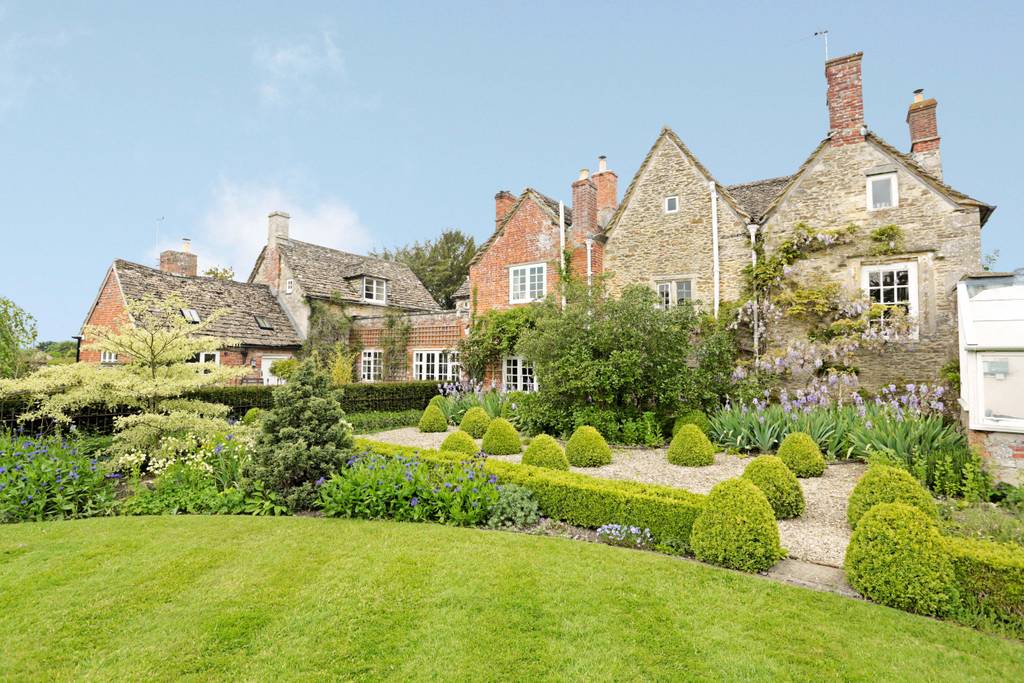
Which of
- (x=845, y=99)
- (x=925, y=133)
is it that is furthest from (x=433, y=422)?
(x=925, y=133)

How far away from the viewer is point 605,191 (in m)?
19.0

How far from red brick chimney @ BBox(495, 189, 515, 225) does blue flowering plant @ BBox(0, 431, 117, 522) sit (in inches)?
636

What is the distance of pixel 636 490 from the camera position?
6750mm

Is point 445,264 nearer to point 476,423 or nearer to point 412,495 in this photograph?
point 476,423

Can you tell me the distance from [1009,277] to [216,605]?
567 inches

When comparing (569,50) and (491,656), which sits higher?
(569,50)

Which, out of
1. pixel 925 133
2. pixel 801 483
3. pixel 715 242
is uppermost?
pixel 925 133

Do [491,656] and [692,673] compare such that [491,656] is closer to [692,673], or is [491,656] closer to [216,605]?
[692,673]

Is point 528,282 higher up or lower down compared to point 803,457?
higher up

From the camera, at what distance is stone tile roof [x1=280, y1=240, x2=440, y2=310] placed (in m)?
27.1

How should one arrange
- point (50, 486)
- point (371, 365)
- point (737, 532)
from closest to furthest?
point (737, 532) → point (50, 486) → point (371, 365)

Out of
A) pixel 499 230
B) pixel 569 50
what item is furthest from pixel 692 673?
pixel 499 230

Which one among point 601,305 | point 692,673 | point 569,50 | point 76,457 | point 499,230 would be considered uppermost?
point 569,50

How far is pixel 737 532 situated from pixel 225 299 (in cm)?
2636
